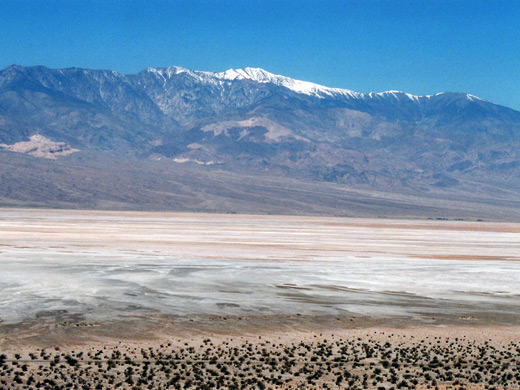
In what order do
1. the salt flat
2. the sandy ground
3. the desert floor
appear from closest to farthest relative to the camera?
the desert floor, the sandy ground, the salt flat

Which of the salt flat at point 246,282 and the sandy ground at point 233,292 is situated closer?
the sandy ground at point 233,292

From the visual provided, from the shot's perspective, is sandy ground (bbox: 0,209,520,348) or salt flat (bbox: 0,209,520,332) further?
salt flat (bbox: 0,209,520,332)

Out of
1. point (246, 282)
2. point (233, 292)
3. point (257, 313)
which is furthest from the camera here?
point (246, 282)

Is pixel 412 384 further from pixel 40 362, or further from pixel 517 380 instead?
pixel 40 362

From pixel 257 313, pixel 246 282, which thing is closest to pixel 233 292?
pixel 246 282

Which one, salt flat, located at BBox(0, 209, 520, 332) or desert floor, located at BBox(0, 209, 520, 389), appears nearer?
desert floor, located at BBox(0, 209, 520, 389)

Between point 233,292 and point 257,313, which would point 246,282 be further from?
point 257,313

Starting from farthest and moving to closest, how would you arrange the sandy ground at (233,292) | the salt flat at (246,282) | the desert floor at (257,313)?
1. the salt flat at (246,282)
2. the sandy ground at (233,292)
3. the desert floor at (257,313)

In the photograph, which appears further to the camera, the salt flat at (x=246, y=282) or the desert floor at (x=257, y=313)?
the salt flat at (x=246, y=282)

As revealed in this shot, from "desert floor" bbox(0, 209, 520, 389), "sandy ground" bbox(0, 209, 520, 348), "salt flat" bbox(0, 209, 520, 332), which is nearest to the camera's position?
"desert floor" bbox(0, 209, 520, 389)

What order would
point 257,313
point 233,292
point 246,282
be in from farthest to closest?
point 246,282, point 233,292, point 257,313

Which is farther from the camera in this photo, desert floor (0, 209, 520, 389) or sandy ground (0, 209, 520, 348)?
sandy ground (0, 209, 520, 348)

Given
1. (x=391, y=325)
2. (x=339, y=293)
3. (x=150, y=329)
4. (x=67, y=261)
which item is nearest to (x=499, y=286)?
(x=339, y=293)

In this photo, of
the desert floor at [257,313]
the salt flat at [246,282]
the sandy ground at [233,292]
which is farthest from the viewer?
the salt flat at [246,282]
